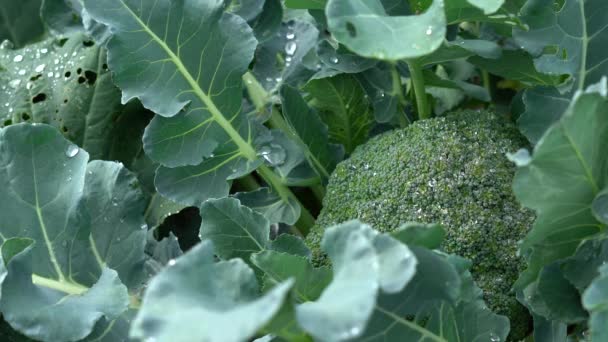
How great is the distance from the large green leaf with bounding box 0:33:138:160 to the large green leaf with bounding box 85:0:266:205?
6.6 inches

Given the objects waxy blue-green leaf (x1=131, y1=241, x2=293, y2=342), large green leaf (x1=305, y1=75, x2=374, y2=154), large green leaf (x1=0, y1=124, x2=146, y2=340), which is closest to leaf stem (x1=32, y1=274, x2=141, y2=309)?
large green leaf (x1=0, y1=124, x2=146, y2=340)

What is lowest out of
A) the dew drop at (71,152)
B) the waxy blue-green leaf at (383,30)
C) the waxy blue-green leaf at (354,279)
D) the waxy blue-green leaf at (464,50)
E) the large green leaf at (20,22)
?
the large green leaf at (20,22)

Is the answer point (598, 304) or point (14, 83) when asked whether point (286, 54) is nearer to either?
point (14, 83)

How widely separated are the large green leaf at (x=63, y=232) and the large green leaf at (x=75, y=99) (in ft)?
0.60

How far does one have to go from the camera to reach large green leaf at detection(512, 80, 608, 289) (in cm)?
57

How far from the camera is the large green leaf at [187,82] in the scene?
80 centimetres

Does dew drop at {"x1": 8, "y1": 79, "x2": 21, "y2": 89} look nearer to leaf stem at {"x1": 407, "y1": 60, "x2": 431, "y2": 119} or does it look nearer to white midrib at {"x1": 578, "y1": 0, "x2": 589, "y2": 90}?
leaf stem at {"x1": 407, "y1": 60, "x2": 431, "y2": 119}

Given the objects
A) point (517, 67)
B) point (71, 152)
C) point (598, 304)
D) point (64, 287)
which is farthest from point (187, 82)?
point (598, 304)

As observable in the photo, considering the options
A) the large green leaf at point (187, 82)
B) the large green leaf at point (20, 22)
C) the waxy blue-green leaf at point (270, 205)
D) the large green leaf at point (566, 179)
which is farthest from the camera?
the large green leaf at point (20, 22)

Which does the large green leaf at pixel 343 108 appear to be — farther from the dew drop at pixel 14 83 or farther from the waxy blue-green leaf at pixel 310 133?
the dew drop at pixel 14 83

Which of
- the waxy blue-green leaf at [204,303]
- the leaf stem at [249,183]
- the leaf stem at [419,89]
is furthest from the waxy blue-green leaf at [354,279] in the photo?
the leaf stem at [249,183]

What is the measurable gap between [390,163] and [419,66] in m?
0.12

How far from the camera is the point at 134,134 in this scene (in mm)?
1022

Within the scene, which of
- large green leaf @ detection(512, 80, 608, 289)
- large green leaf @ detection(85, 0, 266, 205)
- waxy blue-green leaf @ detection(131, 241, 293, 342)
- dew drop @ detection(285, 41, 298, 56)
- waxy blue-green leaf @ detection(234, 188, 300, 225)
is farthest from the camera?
dew drop @ detection(285, 41, 298, 56)
